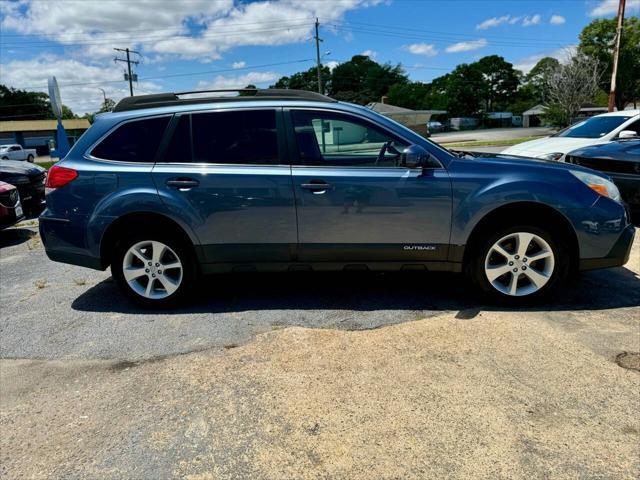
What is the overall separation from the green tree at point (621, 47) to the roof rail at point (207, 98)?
58.6 metres

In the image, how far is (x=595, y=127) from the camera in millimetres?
9156

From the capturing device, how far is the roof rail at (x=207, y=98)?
4.26 meters

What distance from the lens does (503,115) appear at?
92.2 m

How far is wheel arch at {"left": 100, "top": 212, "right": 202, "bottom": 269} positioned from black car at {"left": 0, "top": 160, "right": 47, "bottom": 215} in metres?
5.81

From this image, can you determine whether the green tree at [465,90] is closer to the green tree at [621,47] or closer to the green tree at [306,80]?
the green tree at [306,80]

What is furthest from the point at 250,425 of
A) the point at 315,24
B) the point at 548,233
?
the point at 315,24

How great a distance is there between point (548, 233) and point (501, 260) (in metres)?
0.43

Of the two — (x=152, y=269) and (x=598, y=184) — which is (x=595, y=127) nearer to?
(x=598, y=184)

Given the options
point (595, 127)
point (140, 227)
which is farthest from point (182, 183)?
point (595, 127)

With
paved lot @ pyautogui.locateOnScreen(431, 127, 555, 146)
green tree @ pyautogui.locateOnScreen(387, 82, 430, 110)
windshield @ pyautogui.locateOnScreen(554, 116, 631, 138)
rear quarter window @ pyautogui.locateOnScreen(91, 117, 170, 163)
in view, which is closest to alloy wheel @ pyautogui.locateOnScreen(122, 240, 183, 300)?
rear quarter window @ pyautogui.locateOnScreen(91, 117, 170, 163)

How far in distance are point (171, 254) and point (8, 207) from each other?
4859 mm

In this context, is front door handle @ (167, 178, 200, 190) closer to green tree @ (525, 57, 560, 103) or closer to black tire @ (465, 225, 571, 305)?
black tire @ (465, 225, 571, 305)

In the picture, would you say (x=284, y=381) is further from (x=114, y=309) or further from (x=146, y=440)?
(x=114, y=309)

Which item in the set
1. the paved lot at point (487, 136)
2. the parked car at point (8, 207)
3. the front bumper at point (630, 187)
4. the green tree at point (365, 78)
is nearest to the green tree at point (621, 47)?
the paved lot at point (487, 136)
